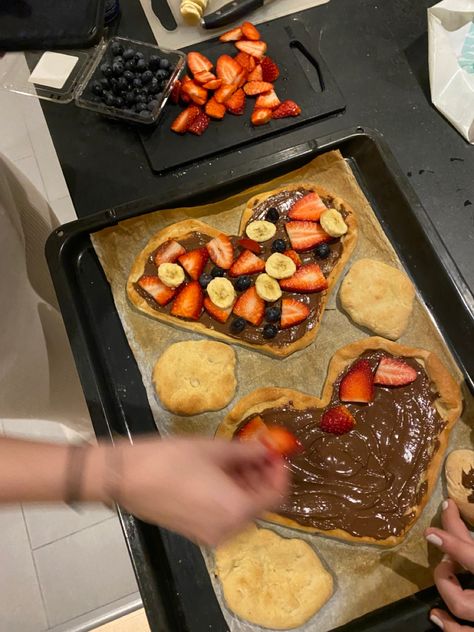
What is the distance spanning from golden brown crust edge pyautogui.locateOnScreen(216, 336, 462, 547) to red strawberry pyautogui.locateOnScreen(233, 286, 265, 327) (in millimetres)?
346

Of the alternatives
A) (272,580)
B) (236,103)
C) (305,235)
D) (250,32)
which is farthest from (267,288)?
(250,32)

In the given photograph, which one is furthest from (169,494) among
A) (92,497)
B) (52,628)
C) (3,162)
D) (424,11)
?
(424,11)

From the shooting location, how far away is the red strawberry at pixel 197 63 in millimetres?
2857

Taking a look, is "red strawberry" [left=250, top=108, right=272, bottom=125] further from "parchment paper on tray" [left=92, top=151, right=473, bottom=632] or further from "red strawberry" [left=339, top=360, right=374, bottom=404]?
"red strawberry" [left=339, top=360, right=374, bottom=404]

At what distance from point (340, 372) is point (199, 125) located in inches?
60.5

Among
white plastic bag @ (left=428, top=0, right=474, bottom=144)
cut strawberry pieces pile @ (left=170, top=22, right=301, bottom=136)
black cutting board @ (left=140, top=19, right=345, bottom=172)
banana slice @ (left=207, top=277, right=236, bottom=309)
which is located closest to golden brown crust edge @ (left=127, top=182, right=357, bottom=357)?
banana slice @ (left=207, top=277, right=236, bottom=309)

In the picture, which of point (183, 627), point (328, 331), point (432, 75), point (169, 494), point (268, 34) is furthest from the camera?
point (268, 34)

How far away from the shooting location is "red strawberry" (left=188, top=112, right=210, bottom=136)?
2723 mm

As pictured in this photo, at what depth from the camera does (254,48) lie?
2.86 meters

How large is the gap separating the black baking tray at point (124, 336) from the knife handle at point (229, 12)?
111 centimetres

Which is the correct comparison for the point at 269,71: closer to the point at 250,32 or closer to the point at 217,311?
the point at 250,32

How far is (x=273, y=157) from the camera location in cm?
249

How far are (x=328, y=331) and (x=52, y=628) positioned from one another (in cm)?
231

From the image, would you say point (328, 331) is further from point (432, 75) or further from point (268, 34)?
point (268, 34)
